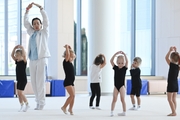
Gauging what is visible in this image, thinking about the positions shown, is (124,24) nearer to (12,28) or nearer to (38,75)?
(12,28)

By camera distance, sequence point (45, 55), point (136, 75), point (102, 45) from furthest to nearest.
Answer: point (102, 45) → point (136, 75) → point (45, 55)

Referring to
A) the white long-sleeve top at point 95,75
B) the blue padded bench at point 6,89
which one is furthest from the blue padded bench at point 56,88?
the white long-sleeve top at point 95,75

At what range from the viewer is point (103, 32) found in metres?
17.5

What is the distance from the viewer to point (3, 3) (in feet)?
66.2

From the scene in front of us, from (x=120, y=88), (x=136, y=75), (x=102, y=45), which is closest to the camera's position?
(x=120, y=88)

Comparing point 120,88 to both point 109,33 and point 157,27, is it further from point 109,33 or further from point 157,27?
point 157,27

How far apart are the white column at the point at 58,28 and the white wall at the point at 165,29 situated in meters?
5.00

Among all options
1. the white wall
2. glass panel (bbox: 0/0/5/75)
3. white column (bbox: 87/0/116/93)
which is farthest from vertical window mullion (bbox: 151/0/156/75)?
glass panel (bbox: 0/0/5/75)

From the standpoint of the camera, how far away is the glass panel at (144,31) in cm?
2339

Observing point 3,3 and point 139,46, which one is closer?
point 3,3

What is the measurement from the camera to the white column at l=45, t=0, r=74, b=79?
19.2 m

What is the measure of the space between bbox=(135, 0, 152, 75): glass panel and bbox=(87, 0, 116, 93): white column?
601cm

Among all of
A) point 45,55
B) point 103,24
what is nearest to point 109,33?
point 103,24

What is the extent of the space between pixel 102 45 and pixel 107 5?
1703 mm
